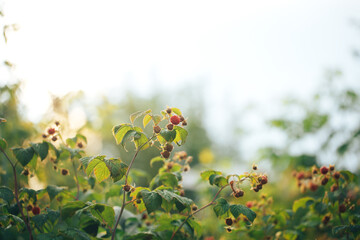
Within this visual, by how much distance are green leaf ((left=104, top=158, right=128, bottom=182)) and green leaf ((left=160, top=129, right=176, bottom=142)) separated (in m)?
0.17

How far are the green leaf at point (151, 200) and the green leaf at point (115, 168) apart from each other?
9cm

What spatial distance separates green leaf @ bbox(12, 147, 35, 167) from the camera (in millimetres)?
1061

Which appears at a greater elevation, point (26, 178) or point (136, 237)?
point (26, 178)

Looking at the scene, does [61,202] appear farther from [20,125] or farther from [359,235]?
[359,235]

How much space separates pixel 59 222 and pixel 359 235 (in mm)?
1240

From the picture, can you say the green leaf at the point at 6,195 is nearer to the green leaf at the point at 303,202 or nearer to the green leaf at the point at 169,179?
the green leaf at the point at 169,179

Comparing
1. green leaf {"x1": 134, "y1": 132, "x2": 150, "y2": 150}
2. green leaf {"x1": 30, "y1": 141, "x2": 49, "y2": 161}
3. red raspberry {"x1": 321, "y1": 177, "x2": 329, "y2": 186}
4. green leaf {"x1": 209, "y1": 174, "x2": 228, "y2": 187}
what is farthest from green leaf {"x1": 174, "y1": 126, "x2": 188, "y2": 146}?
red raspberry {"x1": 321, "y1": 177, "x2": 329, "y2": 186}

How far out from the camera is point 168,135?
1.00 m

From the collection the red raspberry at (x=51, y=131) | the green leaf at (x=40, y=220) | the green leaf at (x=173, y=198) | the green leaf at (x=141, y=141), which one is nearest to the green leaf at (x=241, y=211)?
the green leaf at (x=173, y=198)

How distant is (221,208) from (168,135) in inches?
12.9

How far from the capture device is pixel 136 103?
10055mm

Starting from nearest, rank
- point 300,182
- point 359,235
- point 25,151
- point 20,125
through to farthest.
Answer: point 25,151, point 359,235, point 300,182, point 20,125

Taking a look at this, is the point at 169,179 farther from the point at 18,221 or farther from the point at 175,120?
the point at 18,221

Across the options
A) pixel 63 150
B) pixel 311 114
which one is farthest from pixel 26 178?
pixel 311 114
